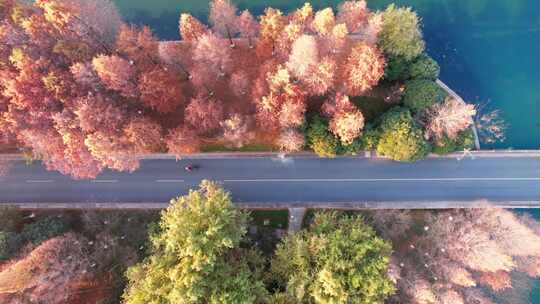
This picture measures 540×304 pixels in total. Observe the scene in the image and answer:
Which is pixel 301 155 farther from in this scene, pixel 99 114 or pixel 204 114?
pixel 99 114

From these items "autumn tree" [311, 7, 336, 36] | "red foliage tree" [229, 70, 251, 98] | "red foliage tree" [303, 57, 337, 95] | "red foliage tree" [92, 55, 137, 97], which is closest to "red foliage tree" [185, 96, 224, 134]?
"red foliage tree" [229, 70, 251, 98]

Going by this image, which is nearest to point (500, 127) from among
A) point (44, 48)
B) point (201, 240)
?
point (201, 240)

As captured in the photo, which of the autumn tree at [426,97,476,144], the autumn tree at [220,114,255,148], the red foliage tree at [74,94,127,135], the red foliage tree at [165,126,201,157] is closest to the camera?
the red foliage tree at [74,94,127,135]

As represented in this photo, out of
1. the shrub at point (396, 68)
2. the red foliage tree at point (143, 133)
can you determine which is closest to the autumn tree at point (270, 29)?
the shrub at point (396, 68)

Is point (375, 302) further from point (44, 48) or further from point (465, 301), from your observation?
point (44, 48)

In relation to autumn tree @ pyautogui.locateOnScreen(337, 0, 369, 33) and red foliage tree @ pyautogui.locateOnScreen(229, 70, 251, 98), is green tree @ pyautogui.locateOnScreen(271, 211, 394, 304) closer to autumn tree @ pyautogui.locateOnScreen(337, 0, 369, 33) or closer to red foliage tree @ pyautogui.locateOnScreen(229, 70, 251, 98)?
red foliage tree @ pyautogui.locateOnScreen(229, 70, 251, 98)
